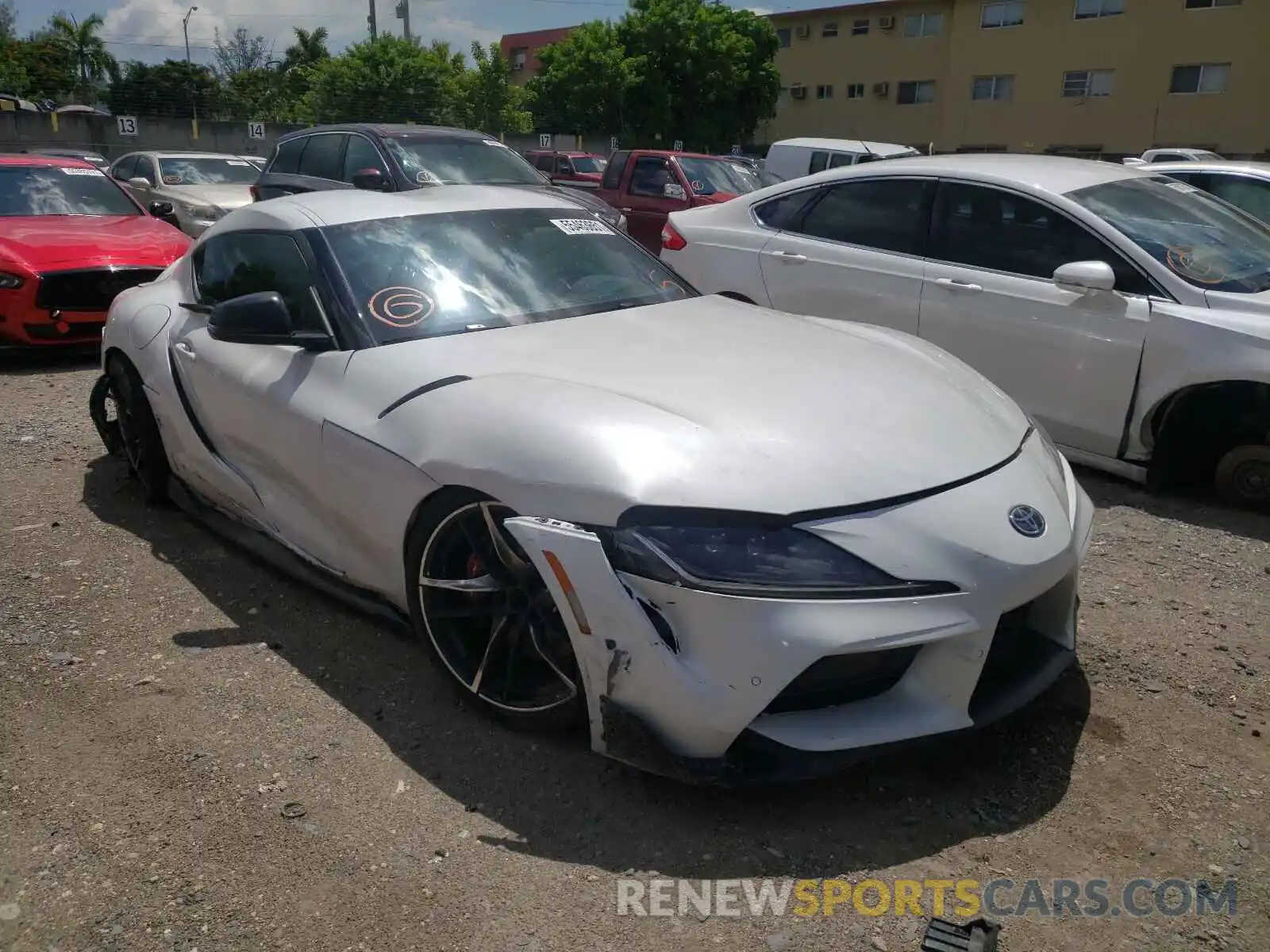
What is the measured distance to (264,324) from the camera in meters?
3.36

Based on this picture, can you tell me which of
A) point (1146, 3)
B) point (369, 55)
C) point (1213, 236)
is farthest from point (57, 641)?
point (1146, 3)

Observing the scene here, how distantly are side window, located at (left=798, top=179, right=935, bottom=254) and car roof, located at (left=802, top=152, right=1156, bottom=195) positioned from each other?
78 mm

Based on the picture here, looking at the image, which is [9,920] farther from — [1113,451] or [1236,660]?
[1113,451]

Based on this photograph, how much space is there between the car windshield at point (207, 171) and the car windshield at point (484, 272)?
36.0 ft

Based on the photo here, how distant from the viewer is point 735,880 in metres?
2.32

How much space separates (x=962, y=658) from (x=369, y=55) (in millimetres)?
33915

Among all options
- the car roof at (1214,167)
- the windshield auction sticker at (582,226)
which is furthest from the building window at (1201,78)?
the windshield auction sticker at (582,226)

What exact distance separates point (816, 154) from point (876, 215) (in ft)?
44.8

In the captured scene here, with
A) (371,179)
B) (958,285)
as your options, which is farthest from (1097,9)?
(958,285)

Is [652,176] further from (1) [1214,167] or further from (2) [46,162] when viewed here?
(2) [46,162]

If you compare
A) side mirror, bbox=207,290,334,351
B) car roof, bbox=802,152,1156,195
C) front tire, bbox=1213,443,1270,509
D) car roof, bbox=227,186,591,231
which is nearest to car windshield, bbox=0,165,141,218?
car roof, bbox=227,186,591,231

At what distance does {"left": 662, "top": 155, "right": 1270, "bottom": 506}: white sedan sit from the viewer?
4.48 m

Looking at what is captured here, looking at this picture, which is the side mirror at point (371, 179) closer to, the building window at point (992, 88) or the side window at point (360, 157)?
the side window at point (360, 157)

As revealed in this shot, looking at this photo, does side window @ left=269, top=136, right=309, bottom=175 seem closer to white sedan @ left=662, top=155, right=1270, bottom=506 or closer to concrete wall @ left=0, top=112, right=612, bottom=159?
white sedan @ left=662, top=155, right=1270, bottom=506
